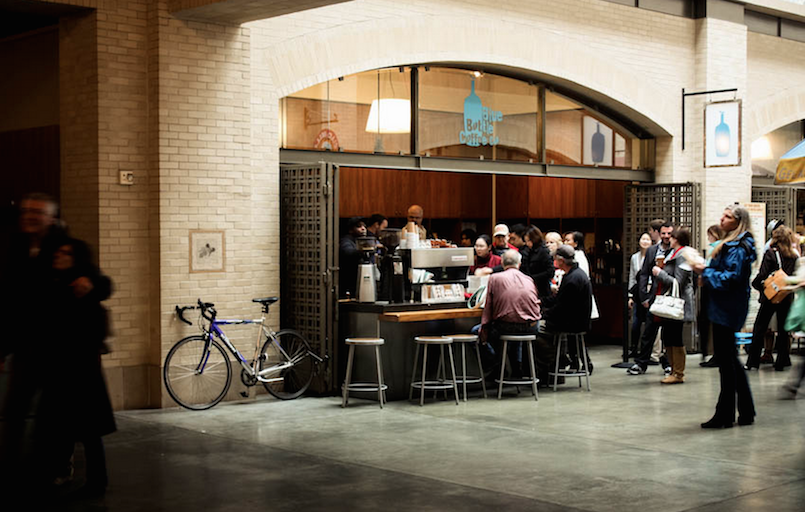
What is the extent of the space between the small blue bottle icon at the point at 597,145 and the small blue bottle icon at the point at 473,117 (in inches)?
109

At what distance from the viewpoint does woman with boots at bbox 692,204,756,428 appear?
9102 mm

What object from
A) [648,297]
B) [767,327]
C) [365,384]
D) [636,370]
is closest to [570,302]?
[648,297]

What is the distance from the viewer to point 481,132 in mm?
14172

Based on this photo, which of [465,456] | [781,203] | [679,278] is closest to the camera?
[465,456]

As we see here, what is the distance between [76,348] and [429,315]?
16.4 ft

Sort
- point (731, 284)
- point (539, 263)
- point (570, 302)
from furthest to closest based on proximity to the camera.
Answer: point (539, 263), point (570, 302), point (731, 284)

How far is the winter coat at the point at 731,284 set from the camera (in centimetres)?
908

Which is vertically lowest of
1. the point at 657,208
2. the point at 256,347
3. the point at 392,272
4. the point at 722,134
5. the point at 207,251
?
the point at 256,347

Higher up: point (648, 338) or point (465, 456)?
point (648, 338)

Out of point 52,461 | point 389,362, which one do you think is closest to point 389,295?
point 389,362

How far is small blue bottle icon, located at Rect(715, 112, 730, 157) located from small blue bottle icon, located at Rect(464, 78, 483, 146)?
425cm

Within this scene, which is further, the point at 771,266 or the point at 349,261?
the point at 771,266

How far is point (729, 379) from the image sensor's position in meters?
9.30

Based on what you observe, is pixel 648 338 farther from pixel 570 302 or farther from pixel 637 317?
pixel 570 302
